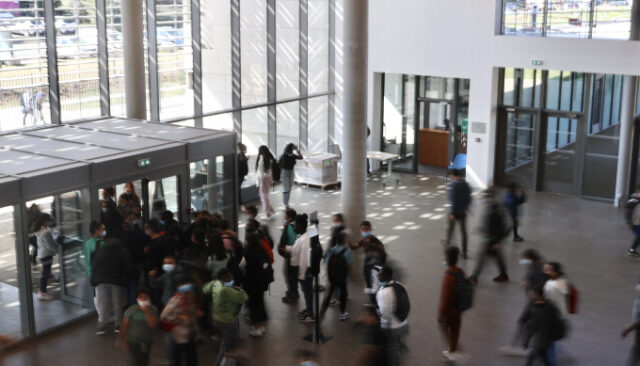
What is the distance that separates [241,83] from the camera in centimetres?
1816

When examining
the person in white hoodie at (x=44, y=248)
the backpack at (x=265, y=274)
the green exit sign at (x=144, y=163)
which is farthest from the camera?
the green exit sign at (x=144, y=163)

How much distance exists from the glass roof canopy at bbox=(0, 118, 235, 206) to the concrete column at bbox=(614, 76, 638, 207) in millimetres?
8763

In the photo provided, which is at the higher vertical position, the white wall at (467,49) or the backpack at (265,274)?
the white wall at (467,49)

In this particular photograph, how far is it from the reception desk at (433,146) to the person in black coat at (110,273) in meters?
11.5

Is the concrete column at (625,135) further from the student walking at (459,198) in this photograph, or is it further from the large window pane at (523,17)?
the student walking at (459,198)

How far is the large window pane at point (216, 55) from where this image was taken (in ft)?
55.2

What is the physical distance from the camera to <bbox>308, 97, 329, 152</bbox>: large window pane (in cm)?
2024

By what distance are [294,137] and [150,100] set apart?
4911 millimetres

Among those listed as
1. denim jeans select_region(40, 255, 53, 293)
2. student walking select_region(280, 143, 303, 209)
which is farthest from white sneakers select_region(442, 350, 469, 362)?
student walking select_region(280, 143, 303, 209)

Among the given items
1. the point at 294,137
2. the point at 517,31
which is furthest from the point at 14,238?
the point at 517,31

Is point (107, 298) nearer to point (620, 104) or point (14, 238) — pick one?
point (14, 238)

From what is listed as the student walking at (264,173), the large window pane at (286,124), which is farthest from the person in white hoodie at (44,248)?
the large window pane at (286,124)

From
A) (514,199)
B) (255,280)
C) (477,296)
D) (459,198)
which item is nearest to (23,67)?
(255,280)

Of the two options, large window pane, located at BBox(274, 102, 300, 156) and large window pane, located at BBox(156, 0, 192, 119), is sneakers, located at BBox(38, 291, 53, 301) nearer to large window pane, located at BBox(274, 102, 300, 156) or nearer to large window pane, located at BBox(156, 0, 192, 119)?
large window pane, located at BBox(156, 0, 192, 119)
